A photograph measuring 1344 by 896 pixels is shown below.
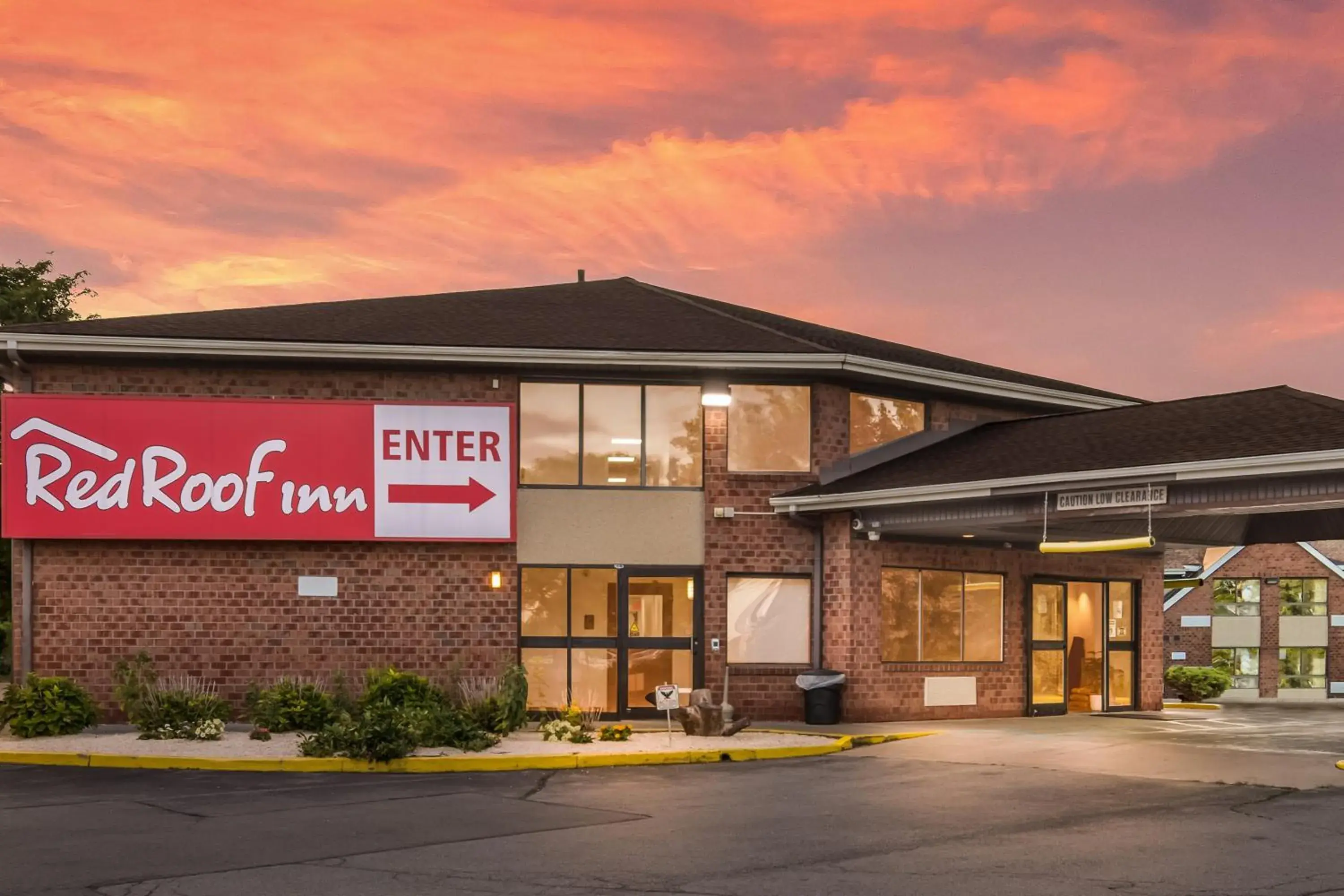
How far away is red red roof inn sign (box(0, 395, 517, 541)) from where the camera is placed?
22.1 metres

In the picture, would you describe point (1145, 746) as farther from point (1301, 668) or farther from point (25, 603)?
point (1301, 668)

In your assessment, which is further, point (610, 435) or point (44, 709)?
point (610, 435)

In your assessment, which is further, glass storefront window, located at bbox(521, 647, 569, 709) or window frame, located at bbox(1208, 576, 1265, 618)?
window frame, located at bbox(1208, 576, 1265, 618)

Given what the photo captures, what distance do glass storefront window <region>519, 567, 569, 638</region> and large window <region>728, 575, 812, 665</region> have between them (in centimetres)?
270

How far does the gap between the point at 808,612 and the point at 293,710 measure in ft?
27.6

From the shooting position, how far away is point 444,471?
75.2 feet

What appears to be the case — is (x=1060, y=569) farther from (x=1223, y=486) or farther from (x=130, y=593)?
(x=130, y=593)

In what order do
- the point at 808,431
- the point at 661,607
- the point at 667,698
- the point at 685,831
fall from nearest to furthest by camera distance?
the point at 685,831 → the point at 667,698 → the point at 661,607 → the point at 808,431

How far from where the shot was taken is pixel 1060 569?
26.6 metres

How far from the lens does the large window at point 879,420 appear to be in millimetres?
24703

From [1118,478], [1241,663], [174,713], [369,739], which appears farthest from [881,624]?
[1241,663]

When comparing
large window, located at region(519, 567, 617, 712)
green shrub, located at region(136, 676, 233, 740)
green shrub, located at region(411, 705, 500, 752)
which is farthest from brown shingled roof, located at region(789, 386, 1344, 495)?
green shrub, located at region(136, 676, 233, 740)

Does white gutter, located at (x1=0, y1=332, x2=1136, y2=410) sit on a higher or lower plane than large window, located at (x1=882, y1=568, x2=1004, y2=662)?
higher

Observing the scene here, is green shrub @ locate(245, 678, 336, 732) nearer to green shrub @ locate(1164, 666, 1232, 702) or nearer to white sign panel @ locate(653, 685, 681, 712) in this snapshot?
white sign panel @ locate(653, 685, 681, 712)
